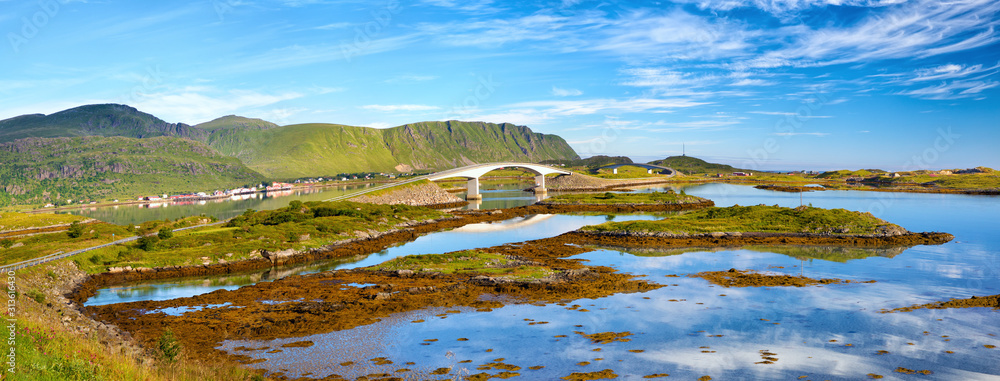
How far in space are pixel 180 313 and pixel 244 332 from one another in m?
6.86

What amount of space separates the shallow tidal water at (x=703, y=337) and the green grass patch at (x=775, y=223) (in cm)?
1861

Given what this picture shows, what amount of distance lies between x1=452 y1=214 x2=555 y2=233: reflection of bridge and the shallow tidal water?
36.3m

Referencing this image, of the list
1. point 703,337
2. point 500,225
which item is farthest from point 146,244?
point 703,337

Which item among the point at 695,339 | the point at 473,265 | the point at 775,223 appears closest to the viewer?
the point at 695,339

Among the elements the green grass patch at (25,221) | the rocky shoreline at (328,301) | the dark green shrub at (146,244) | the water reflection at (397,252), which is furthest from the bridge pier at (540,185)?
the rocky shoreline at (328,301)

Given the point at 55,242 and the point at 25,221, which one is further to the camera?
the point at 25,221

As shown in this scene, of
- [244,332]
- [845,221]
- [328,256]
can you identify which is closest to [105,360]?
[244,332]

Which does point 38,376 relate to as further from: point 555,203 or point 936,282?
point 555,203

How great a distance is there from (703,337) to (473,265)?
64.7 feet

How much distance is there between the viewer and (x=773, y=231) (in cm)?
5725

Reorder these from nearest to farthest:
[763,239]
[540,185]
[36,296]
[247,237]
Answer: [36,296] → [247,237] → [763,239] → [540,185]

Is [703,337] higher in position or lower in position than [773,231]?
lower

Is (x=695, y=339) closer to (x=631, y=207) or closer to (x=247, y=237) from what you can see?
(x=247, y=237)

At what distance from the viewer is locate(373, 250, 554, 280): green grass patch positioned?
121ft
